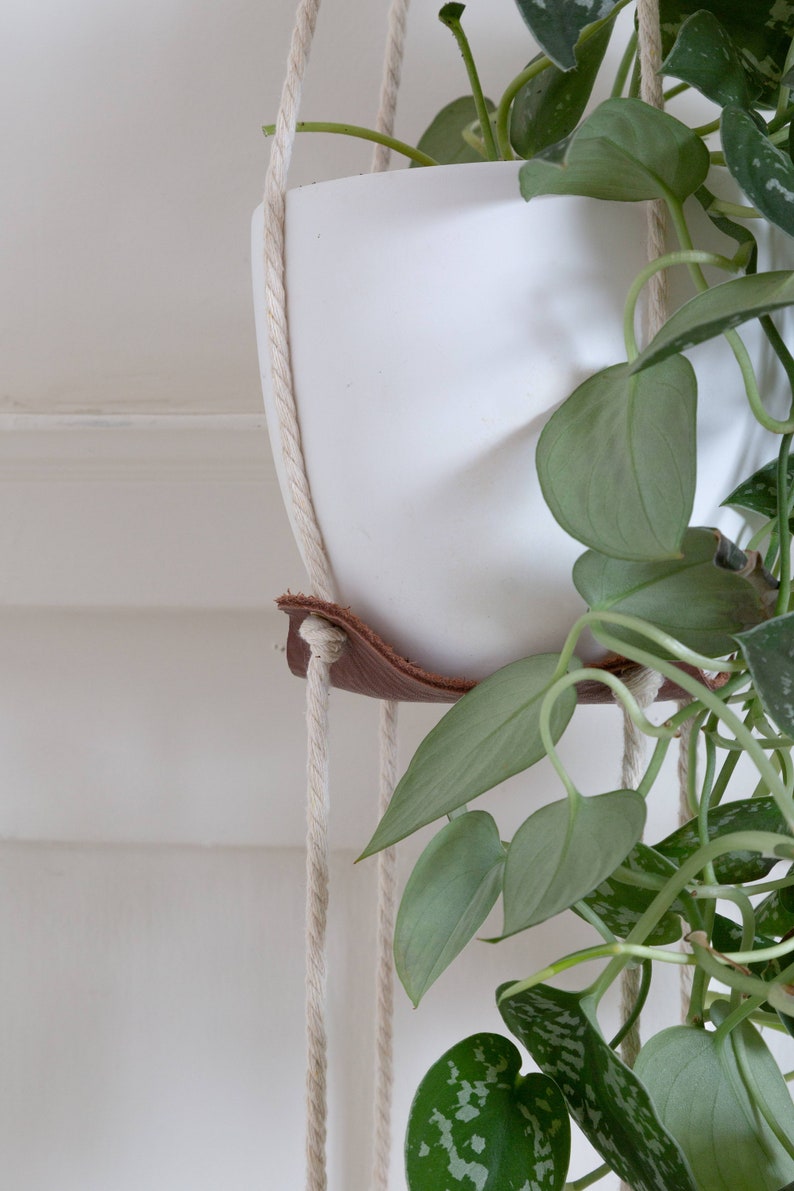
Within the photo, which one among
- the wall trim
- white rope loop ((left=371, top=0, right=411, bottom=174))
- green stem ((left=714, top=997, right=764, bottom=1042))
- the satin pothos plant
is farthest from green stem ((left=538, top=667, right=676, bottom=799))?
the wall trim

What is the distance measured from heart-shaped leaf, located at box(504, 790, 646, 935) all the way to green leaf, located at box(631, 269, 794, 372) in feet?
0.49

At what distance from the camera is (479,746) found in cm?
40

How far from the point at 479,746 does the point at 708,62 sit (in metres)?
0.28

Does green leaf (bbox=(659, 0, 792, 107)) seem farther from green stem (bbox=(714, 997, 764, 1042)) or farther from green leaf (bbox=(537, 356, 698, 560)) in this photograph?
green stem (bbox=(714, 997, 764, 1042))

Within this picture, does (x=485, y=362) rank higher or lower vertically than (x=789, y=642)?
higher

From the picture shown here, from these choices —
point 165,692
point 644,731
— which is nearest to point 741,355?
point 644,731

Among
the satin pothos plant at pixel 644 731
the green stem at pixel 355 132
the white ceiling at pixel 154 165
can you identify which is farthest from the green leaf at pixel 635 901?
the white ceiling at pixel 154 165

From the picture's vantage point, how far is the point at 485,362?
0.41 metres

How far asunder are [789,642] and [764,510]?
16cm

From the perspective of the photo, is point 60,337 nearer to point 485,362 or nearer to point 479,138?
point 479,138

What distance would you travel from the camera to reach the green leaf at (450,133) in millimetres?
656

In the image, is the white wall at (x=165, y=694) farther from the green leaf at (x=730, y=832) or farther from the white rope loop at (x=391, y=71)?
the green leaf at (x=730, y=832)

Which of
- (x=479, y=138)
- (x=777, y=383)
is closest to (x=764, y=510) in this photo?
(x=777, y=383)

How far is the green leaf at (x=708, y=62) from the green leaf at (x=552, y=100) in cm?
14
